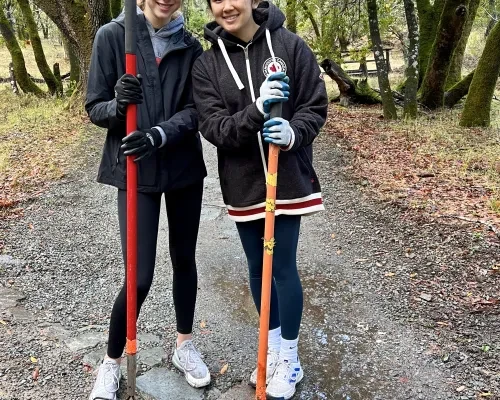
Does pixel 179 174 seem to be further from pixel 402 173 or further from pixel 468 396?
pixel 402 173

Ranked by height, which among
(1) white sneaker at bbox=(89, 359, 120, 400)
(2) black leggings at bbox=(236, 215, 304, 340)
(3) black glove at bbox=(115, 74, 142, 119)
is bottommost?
(1) white sneaker at bbox=(89, 359, 120, 400)

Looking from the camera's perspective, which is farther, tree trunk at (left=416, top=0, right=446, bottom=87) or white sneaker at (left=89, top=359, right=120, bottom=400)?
tree trunk at (left=416, top=0, right=446, bottom=87)

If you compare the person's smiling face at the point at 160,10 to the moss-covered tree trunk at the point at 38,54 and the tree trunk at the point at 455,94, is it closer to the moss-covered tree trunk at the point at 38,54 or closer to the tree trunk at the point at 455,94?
the tree trunk at the point at 455,94

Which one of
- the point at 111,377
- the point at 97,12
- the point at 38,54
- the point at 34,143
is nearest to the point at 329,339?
the point at 111,377

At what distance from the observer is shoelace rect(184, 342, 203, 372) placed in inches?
113

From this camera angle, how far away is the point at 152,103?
248cm

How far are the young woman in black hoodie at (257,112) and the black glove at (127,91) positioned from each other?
0.31 meters

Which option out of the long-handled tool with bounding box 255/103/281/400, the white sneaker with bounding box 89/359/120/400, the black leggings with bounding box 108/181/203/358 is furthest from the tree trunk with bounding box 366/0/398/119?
the white sneaker with bounding box 89/359/120/400

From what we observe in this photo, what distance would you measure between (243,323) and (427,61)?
1009 centimetres

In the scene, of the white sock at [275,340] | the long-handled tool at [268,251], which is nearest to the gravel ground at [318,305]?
the white sock at [275,340]

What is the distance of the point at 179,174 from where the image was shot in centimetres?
254

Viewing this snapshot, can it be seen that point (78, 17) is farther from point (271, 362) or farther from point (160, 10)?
point (271, 362)

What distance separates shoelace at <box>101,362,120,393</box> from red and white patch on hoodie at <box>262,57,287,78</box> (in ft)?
5.64

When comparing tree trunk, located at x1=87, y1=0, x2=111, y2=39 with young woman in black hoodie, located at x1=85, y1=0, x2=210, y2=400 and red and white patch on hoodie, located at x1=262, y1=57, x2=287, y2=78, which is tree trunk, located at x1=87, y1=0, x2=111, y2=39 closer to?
young woman in black hoodie, located at x1=85, y1=0, x2=210, y2=400
